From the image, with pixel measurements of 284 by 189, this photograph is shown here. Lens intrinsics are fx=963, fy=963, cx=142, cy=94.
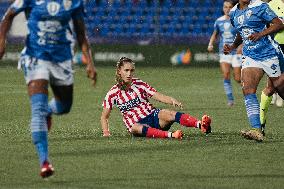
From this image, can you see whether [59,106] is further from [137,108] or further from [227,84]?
[227,84]

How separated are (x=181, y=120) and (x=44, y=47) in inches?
144

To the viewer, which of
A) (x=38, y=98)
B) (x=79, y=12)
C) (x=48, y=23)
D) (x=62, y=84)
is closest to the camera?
(x=38, y=98)

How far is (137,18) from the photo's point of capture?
3200 centimetres

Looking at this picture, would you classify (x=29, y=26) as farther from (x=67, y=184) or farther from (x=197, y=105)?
(x=197, y=105)

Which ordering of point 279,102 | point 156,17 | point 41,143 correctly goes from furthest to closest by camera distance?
point 156,17
point 279,102
point 41,143

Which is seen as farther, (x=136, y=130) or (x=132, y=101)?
(x=132, y=101)

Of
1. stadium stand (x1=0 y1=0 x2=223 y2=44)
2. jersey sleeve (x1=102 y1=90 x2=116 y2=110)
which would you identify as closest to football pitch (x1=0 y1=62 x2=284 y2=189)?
jersey sleeve (x1=102 y1=90 x2=116 y2=110)

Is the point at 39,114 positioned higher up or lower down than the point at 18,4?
lower down

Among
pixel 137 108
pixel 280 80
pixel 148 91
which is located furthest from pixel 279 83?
pixel 137 108

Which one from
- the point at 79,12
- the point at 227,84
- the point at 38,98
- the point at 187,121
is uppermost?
the point at 79,12

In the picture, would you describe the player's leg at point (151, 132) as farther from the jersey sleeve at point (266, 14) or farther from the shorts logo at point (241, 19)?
the jersey sleeve at point (266, 14)

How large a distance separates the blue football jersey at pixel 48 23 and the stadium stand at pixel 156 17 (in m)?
22.0

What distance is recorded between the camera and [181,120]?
41.7 feet

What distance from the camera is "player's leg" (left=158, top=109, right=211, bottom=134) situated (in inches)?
500
